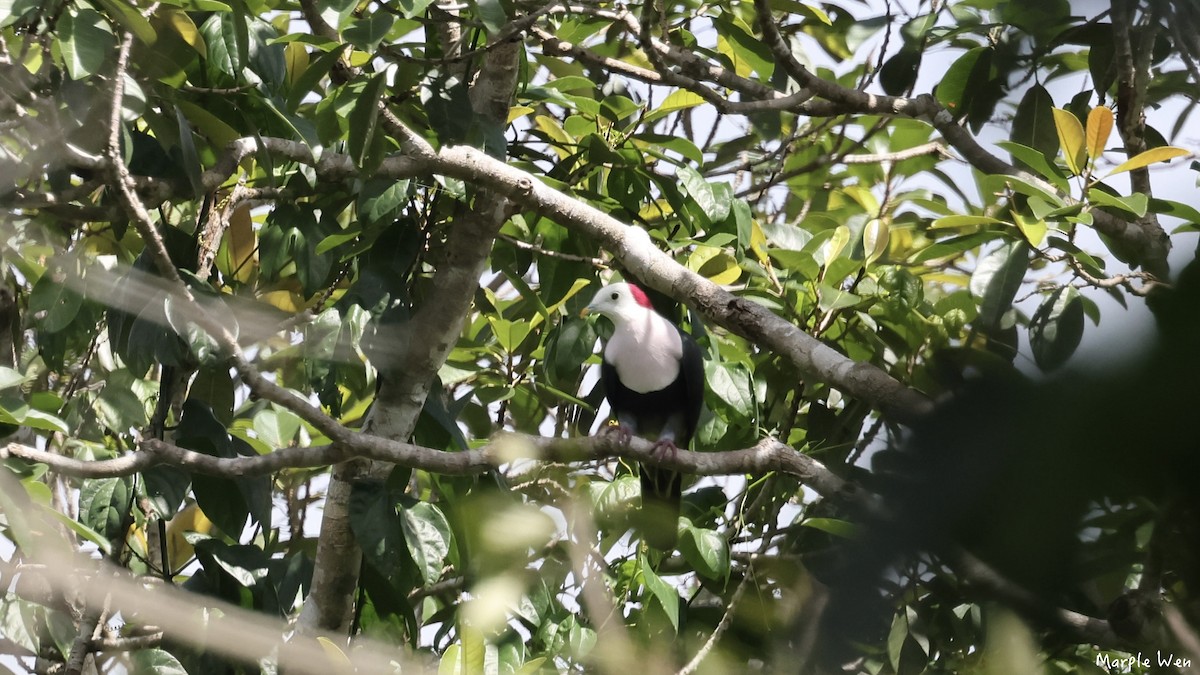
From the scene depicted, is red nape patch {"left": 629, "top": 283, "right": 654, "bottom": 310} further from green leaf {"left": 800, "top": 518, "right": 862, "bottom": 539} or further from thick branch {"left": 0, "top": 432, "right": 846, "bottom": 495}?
green leaf {"left": 800, "top": 518, "right": 862, "bottom": 539}

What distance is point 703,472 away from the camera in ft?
7.01

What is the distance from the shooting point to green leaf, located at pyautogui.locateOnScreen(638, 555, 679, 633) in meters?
2.23

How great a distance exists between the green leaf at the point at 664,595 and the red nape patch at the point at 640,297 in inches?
54.2

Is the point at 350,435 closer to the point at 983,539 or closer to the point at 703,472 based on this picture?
the point at 703,472

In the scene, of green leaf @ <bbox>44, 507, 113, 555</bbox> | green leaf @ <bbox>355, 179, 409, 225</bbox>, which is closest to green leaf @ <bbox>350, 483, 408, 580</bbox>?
green leaf @ <bbox>44, 507, 113, 555</bbox>

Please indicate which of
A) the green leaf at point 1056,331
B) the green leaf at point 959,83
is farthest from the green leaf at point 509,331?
the green leaf at point 1056,331

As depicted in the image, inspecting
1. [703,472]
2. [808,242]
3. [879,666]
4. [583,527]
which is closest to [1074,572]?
[879,666]

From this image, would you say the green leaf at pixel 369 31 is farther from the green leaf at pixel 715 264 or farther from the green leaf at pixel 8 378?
the green leaf at pixel 715 264

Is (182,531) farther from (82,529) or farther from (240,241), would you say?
(82,529)

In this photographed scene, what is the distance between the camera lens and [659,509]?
216 centimetres

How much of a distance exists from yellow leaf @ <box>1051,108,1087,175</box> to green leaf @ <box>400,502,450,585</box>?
164 cm

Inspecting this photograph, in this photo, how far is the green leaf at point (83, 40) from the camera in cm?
Result: 204

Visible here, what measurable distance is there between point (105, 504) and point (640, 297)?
1827 mm

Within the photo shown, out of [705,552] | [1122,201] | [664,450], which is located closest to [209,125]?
[664,450]
